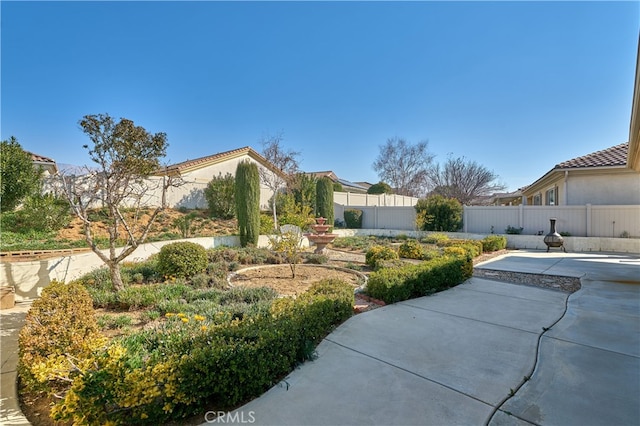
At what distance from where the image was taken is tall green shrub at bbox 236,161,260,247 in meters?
12.3

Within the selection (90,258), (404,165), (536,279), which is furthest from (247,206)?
(404,165)

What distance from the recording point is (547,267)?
29.0 feet

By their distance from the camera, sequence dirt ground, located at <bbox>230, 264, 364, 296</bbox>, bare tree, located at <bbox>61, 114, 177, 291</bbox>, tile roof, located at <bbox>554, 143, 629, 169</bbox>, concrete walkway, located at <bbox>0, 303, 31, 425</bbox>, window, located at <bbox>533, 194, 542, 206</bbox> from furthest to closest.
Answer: window, located at <bbox>533, 194, 542, 206</bbox> → tile roof, located at <bbox>554, 143, 629, 169</bbox> → dirt ground, located at <bbox>230, 264, 364, 296</bbox> → bare tree, located at <bbox>61, 114, 177, 291</bbox> → concrete walkway, located at <bbox>0, 303, 31, 425</bbox>

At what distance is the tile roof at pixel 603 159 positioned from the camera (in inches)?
491

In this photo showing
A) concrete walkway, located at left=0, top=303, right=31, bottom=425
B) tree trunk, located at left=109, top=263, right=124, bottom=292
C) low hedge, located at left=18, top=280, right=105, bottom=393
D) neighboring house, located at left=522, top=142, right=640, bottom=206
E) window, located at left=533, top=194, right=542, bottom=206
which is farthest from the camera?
window, located at left=533, top=194, right=542, bottom=206

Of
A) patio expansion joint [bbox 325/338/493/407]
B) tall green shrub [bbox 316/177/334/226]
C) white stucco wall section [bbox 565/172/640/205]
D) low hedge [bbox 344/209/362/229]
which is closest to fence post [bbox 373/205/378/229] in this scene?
low hedge [bbox 344/209/362/229]

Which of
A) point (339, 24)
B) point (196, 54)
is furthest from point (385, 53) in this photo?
point (196, 54)

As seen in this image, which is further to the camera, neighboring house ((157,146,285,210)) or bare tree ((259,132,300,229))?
bare tree ((259,132,300,229))

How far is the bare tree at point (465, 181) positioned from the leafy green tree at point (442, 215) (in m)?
12.8

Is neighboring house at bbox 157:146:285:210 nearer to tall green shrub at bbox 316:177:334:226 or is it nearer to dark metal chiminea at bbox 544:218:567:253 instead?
tall green shrub at bbox 316:177:334:226

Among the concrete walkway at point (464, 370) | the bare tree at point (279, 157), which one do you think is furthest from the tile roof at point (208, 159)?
the concrete walkway at point (464, 370)

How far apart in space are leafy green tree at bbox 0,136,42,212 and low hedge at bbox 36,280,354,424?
37.0ft

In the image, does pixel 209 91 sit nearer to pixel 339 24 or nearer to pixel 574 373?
pixel 339 24

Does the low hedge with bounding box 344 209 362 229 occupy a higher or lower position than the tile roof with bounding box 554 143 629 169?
lower
